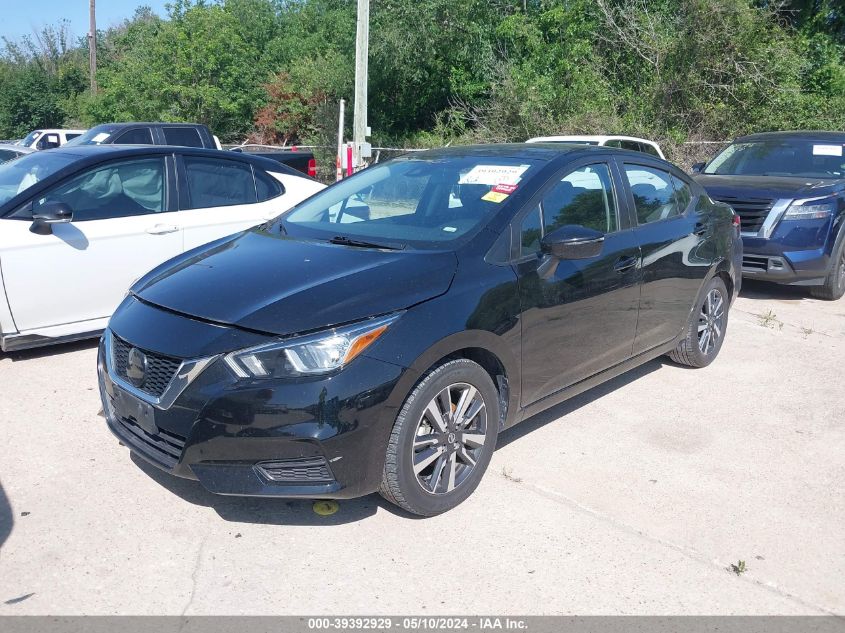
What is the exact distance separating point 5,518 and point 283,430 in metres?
1.47

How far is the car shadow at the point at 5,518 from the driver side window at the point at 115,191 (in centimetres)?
259

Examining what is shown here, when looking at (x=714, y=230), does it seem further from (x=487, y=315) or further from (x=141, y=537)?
(x=141, y=537)

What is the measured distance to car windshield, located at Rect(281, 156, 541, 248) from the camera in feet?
13.6

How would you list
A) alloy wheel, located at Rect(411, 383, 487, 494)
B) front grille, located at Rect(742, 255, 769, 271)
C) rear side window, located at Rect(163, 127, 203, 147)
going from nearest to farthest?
alloy wheel, located at Rect(411, 383, 487, 494) → front grille, located at Rect(742, 255, 769, 271) → rear side window, located at Rect(163, 127, 203, 147)

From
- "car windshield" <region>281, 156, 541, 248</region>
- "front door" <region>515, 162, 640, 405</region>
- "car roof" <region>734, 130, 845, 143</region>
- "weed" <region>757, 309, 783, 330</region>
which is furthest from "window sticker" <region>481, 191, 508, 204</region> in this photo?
"car roof" <region>734, 130, 845, 143</region>

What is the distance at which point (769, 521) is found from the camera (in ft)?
12.5

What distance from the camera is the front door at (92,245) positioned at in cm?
553

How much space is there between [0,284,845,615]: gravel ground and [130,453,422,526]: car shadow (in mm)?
11

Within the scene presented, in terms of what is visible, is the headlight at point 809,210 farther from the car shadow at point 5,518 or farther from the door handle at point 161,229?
the car shadow at point 5,518

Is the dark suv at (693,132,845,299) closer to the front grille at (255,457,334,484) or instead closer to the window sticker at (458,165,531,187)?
the window sticker at (458,165,531,187)

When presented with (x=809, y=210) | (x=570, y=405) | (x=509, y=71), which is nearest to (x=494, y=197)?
(x=570, y=405)

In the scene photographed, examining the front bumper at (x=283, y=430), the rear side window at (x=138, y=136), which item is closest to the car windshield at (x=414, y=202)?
the front bumper at (x=283, y=430)

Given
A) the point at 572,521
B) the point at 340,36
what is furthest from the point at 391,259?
the point at 340,36

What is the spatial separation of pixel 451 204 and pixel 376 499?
1.62 m
